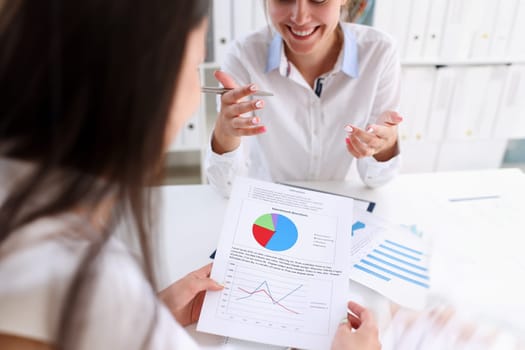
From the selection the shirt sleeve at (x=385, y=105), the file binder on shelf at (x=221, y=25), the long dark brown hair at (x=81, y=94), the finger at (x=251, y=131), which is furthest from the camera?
the file binder on shelf at (x=221, y=25)

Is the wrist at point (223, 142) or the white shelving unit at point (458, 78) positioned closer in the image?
the wrist at point (223, 142)

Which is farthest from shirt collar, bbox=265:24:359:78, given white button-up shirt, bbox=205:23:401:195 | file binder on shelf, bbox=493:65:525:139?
file binder on shelf, bbox=493:65:525:139

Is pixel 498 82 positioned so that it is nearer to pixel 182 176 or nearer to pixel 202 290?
pixel 182 176

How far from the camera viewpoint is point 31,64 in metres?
0.34

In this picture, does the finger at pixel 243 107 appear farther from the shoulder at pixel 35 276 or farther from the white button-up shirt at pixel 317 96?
the shoulder at pixel 35 276

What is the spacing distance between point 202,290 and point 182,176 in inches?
60.8

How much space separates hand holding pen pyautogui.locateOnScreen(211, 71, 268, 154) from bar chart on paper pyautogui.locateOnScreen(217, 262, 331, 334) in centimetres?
30

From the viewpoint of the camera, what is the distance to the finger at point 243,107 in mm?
849

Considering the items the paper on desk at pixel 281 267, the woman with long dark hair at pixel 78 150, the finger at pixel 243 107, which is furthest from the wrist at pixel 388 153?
the woman with long dark hair at pixel 78 150

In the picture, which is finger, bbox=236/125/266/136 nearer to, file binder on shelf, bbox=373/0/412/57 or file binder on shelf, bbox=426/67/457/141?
file binder on shelf, bbox=373/0/412/57

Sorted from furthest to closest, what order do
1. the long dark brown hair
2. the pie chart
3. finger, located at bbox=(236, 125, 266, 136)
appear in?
finger, located at bbox=(236, 125, 266, 136) → the pie chart → the long dark brown hair

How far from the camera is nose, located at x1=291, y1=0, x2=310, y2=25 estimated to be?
981 mm

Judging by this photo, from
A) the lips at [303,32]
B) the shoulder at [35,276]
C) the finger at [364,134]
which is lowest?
the finger at [364,134]

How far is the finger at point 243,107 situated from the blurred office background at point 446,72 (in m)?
0.77
